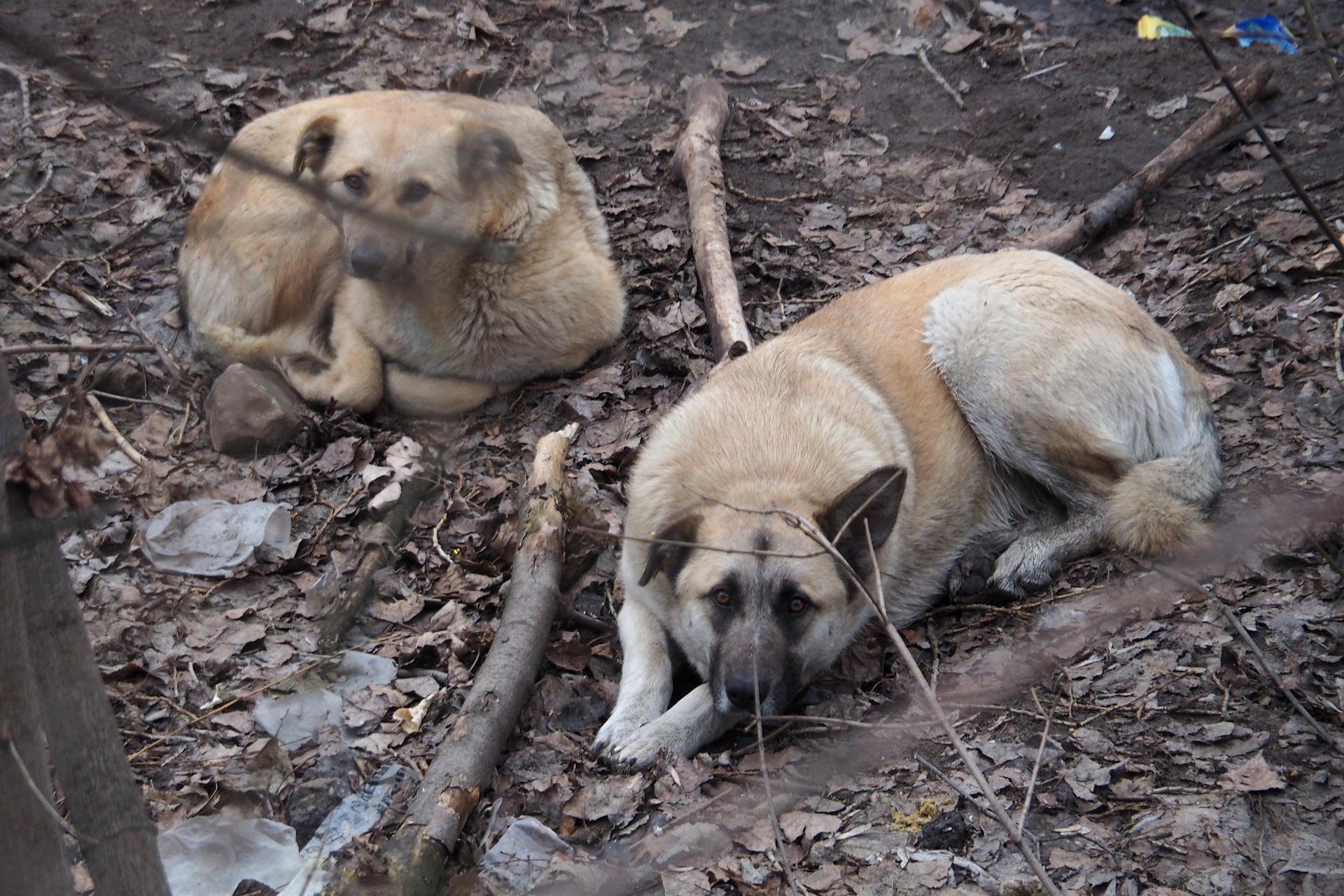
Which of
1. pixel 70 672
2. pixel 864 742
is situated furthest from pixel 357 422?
pixel 70 672

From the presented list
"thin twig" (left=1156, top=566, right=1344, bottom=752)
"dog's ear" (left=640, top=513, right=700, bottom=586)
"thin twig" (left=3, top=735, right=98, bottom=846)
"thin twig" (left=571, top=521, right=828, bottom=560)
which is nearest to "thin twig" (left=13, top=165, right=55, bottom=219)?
"dog's ear" (left=640, top=513, right=700, bottom=586)

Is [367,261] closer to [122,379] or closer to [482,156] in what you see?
[482,156]

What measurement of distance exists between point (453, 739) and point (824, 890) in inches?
48.8

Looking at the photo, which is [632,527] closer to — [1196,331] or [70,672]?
[70,672]

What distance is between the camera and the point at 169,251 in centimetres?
655

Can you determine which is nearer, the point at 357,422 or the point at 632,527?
the point at 632,527

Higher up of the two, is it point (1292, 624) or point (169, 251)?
point (1292, 624)

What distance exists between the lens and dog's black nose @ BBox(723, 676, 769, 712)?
3312mm

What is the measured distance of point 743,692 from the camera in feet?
10.9

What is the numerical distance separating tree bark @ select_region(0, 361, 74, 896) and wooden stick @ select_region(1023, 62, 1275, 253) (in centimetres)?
554

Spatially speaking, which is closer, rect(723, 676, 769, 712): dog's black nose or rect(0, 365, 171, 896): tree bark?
rect(0, 365, 171, 896): tree bark

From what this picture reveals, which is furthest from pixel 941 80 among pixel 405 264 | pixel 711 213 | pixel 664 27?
pixel 405 264

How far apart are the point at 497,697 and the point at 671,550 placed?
783 millimetres

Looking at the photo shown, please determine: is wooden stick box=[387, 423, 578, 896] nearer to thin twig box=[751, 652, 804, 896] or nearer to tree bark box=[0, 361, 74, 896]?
thin twig box=[751, 652, 804, 896]
